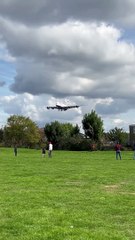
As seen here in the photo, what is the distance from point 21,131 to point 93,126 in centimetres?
2373

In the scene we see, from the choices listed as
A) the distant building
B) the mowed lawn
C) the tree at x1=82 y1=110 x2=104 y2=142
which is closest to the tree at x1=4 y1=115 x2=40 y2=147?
the tree at x1=82 y1=110 x2=104 y2=142

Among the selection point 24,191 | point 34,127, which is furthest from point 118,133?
point 24,191

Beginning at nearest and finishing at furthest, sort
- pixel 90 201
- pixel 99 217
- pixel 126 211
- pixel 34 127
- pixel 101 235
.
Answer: pixel 101 235 → pixel 99 217 → pixel 126 211 → pixel 90 201 → pixel 34 127

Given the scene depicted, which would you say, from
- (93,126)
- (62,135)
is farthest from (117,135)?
(93,126)

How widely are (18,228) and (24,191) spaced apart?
21.5ft

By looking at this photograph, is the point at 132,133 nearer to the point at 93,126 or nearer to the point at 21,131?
the point at 21,131

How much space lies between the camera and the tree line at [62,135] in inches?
3693

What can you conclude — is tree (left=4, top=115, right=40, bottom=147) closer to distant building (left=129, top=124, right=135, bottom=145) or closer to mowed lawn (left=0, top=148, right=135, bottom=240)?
distant building (left=129, top=124, right=135, bottom=145)

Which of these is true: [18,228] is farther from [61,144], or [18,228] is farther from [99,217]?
[61,144]

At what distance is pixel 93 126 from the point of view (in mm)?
101062

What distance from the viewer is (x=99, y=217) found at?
1130cm

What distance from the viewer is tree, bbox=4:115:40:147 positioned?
11523cm

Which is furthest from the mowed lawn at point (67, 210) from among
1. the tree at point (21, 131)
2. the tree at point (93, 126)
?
the tree at point (21, 131)

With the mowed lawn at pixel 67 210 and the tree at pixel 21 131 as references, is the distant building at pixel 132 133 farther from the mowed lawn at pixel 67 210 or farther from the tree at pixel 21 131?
the mowed lawn at pixel 67 210
